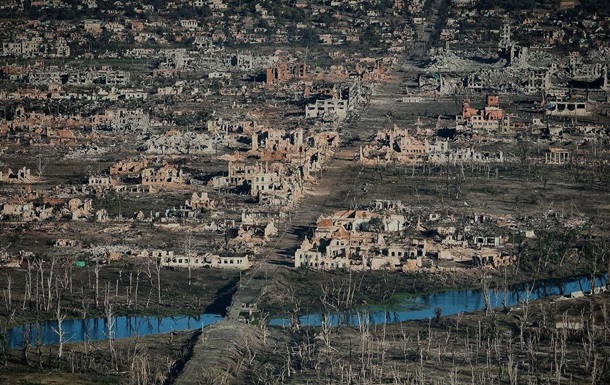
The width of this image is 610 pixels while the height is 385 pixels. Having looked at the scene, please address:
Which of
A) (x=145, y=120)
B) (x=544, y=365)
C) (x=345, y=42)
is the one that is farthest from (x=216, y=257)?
(x=345, y=42)

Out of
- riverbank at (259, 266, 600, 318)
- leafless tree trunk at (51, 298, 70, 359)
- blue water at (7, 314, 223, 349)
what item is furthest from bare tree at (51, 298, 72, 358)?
riverbank at (259, 266, 600, 318)

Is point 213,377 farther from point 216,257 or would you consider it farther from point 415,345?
point 216,257

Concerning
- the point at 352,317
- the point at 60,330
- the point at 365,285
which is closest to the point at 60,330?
the point at 60,330

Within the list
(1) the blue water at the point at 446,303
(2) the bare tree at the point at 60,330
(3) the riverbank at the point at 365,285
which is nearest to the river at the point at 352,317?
(1) the blue water at the point at 446,303

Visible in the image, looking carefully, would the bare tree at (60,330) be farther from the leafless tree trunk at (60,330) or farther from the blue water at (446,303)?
the blue water at (446,303)

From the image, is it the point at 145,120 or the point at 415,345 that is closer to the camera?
the point at 415,345

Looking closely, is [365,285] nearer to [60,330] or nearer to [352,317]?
[352,317]

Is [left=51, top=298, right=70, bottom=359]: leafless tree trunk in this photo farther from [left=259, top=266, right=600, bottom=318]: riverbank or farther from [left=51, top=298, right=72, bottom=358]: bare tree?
[left=259, top=266, right=600, bottom=318]: riverbank
